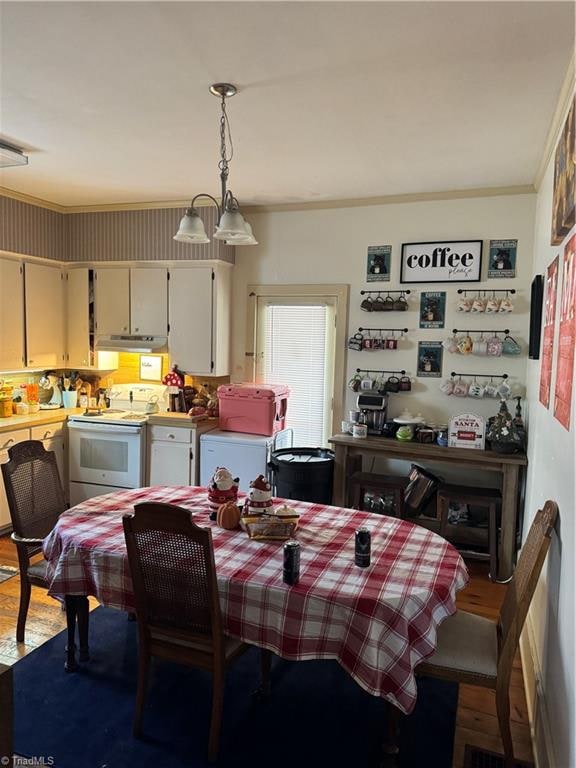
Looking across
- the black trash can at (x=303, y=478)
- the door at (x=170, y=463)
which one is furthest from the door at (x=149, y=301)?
the black trash can at (x=303, y=478)

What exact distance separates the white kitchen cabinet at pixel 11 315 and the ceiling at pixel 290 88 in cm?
91

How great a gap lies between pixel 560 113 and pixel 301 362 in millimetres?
2637

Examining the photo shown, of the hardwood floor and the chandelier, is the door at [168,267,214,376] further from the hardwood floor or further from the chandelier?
the hardwood floor

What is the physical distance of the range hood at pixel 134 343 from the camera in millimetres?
4633

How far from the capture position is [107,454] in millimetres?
4500

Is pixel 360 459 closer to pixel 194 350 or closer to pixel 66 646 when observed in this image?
pixel 194 350

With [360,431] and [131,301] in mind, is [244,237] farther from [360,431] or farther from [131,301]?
[131,301]

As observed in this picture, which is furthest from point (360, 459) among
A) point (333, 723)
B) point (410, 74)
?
point (410, 74)

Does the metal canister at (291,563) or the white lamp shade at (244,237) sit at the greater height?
the white lamp shade at (244,237)

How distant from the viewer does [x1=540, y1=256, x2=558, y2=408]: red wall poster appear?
2.47 meters

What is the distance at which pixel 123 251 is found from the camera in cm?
472

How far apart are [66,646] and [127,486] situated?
1871 mm

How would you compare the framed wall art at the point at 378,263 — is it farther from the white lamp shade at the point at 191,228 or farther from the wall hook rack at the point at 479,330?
the white lamp shade at the point at 191,228

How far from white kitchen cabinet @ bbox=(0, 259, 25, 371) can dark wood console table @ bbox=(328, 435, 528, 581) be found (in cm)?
269
